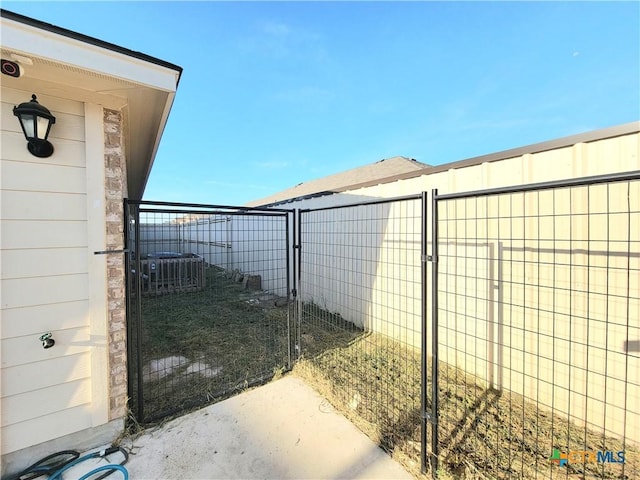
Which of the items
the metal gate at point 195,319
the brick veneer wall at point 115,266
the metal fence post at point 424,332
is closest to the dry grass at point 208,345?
the metal gate at point 195,319

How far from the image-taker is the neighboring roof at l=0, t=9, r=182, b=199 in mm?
1378

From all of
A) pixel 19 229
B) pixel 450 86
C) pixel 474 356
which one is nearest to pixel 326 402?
pixel 474 356

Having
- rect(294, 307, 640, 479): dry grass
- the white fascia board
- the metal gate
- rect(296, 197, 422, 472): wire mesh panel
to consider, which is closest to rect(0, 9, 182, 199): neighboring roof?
the white fascia board

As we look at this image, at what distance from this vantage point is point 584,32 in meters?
3.32

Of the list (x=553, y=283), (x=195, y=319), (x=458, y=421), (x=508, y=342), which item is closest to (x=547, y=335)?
(x=508, y=342)

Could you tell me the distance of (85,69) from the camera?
1526 millimetres

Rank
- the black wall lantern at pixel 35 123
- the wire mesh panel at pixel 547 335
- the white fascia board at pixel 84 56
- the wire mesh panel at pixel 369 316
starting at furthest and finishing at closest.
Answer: the wire mesh panel at pixel 369 316
the wire mesh panel at pixel 547 335
the black wall lantern at pixel 35 123
the white fascia board at pixel 84 56

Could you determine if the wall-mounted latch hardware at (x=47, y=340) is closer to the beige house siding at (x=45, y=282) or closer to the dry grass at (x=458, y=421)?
the beige house siding at (x=45, y=282)

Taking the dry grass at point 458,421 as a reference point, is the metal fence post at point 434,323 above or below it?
above

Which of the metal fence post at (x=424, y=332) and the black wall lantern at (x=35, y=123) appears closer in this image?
the black wall lantern at (x=35, y=123)

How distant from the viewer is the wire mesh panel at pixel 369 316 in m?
2.30

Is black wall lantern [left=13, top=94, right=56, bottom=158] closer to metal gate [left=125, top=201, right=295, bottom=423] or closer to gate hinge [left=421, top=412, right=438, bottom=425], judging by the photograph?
metal gate [left=125, top=201, right=295, bottom=423]

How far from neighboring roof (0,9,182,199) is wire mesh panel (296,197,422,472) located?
1.83 meters

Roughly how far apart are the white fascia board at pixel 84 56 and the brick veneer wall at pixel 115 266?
461 mm
